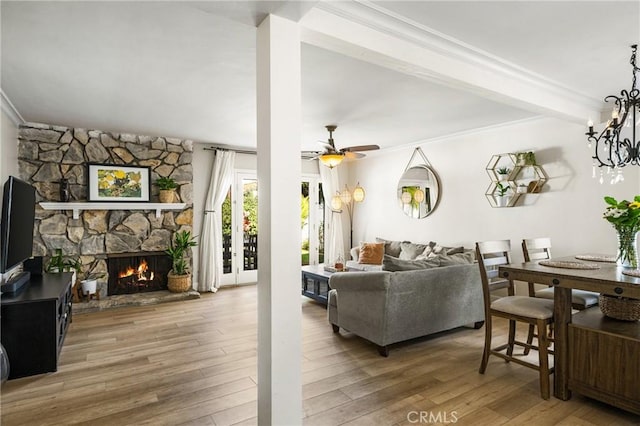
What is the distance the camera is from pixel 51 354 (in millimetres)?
3021

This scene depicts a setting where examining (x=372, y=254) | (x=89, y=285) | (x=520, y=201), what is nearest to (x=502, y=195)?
(x=520, y=201)

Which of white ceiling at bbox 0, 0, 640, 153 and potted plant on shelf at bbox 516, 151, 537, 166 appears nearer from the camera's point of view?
white ceiling at bbox 0, 0, 640, 153

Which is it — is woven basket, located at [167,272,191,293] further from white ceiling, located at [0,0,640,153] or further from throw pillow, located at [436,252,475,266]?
throw pillow, located at [436,252,475,266]

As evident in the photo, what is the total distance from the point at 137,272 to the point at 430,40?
5336mm

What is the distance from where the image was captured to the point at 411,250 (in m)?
5.80

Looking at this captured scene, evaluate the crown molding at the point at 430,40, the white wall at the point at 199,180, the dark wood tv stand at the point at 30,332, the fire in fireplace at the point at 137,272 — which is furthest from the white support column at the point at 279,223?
the white wall at the point at 199,180

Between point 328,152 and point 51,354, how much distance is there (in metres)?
3.46

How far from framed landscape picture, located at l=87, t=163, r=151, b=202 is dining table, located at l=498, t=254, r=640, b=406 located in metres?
5.12

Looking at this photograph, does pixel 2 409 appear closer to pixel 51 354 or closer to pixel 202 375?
pixel 51 354

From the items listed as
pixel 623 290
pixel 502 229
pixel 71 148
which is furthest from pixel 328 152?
pixel 71 148

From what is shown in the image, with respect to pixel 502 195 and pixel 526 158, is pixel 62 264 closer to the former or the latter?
pixel 502 195

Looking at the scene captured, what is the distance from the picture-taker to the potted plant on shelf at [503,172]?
4844 mm

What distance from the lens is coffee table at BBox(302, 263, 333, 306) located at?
489 cm

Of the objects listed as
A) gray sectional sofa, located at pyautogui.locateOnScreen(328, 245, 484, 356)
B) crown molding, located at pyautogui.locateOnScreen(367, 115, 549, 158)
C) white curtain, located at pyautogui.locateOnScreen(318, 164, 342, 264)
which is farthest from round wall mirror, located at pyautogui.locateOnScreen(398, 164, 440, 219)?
gray sectional sofa, located at pyautogui.locateOnScreen(328, 245, 484, 356)
